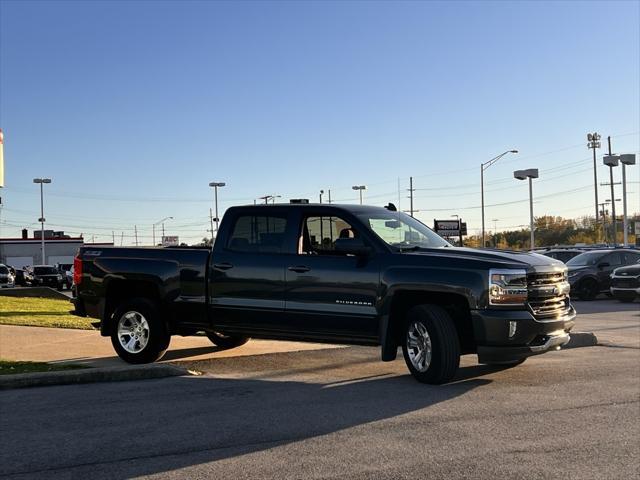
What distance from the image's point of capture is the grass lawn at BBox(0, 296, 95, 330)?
1430 cm

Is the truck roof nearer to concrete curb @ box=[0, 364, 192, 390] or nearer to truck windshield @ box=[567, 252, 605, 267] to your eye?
concrete curb @ box=[0, 364, 192, 390]

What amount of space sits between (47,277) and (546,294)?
137 feet

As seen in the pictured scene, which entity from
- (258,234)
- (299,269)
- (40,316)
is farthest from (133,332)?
(40,316)

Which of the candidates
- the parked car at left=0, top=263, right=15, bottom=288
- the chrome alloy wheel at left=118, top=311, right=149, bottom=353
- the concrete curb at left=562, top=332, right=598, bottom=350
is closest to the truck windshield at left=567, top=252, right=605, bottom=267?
the concrete curb at left=562, top=332, right=598, bottom=350

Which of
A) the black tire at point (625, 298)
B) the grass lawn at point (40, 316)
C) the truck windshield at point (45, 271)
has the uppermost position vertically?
the truck windshield at point (45, 271)

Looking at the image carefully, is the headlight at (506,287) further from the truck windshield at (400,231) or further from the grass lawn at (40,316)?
the grass lawn at (40,316)

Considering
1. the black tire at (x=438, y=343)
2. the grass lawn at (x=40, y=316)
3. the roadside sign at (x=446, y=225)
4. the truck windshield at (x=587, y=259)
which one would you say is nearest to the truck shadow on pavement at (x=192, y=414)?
the black tire at (x=438, y=343)

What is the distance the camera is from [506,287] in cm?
756

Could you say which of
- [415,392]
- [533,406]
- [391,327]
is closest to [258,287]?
[391,327]

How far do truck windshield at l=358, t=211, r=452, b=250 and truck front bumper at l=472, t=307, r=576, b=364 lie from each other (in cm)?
135

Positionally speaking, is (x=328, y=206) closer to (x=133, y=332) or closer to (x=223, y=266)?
(x=223, y=266)

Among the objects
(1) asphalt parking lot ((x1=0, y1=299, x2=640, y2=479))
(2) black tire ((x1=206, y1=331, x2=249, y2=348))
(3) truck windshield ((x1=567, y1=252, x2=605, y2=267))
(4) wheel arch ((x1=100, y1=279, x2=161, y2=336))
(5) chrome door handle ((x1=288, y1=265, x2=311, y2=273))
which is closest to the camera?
(1) asphalt parking lot ((x1=0, y1=299, x2=640, y2=479))

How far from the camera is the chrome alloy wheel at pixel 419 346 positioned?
7887mm

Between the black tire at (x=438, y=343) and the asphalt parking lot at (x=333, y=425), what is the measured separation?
18 centimetres
